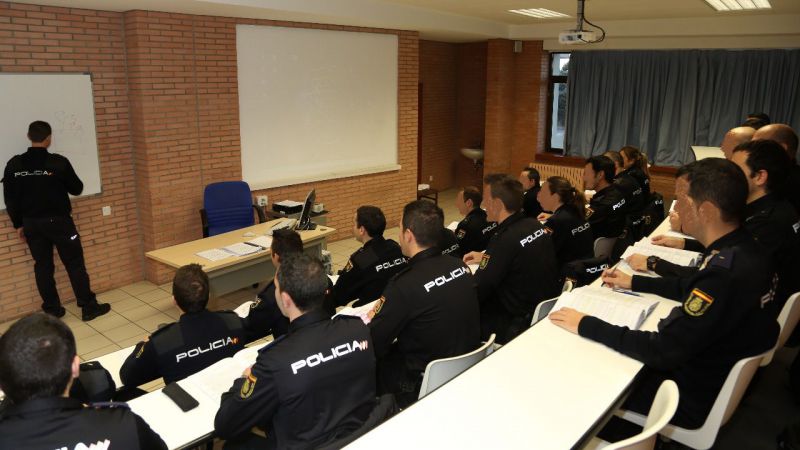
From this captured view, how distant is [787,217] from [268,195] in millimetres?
5718

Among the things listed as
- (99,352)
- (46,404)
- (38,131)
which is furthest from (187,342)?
(38,131)

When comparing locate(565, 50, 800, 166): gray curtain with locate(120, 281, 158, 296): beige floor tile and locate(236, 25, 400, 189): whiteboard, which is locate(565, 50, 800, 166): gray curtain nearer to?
locate(236, 25, 400, 189): whiteboard

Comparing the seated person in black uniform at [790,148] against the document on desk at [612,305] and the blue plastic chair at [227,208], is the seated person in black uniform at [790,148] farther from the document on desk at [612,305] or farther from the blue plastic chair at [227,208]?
the blue plastic chair at [227,208]

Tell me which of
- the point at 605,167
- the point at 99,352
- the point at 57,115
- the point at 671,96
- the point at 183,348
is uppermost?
the point at 671,96

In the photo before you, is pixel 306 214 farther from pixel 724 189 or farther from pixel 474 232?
pixel 724 189

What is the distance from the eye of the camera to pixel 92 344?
16.5 ft

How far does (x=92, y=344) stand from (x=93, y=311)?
71 cm

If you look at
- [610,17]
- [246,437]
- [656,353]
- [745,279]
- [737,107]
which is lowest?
[246,437]

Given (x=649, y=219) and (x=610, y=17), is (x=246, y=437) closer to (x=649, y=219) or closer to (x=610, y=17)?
(x=649, y=219)

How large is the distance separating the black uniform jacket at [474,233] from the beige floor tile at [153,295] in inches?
128

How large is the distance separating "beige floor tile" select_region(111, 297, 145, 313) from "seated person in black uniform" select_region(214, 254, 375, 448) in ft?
13.5

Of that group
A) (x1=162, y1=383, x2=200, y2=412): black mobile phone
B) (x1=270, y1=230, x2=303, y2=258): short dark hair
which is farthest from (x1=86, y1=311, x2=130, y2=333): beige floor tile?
(x1=162, y1=383, x2=200, y2=412): black mobile phone

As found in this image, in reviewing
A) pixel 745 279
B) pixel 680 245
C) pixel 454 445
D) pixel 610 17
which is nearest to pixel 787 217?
pixel 680 245

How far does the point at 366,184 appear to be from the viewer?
876 cm
